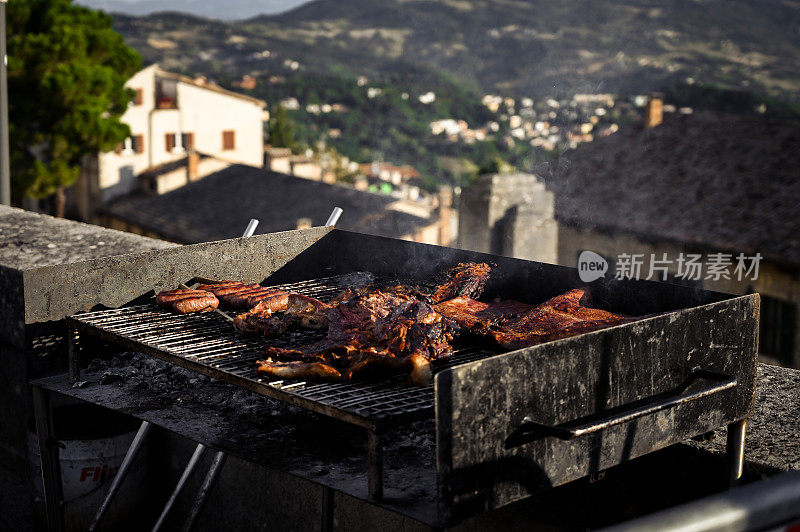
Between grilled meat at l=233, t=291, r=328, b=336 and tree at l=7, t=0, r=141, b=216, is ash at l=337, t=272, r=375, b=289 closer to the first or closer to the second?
grilled meat at l=233, t=291, r=328, b=336

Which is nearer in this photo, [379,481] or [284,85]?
[379,481]

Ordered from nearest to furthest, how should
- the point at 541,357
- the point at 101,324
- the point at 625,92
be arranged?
1. the point at 541,357
2. the point at 101,324
3. the point at 625,92

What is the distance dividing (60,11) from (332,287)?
25196 millimetres

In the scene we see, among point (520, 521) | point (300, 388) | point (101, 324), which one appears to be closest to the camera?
point (300, 388)

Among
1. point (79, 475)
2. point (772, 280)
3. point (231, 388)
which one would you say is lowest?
point (772, 280)

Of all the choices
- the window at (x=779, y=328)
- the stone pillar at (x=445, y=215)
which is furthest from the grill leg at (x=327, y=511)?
the stone pillar at (x=445, y=215)

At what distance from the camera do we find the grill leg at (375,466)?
2.44 metres

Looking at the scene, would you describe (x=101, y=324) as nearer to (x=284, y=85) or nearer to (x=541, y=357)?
(x=541, y=357)

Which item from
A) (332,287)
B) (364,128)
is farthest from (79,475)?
(364,128)

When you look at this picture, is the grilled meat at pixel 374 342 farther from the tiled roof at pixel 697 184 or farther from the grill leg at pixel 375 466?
the tiled roof at pixel 697 184

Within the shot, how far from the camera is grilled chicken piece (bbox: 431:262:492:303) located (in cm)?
402

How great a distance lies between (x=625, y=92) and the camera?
28000mm

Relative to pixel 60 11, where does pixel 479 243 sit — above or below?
below

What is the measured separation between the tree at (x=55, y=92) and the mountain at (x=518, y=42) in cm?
992
